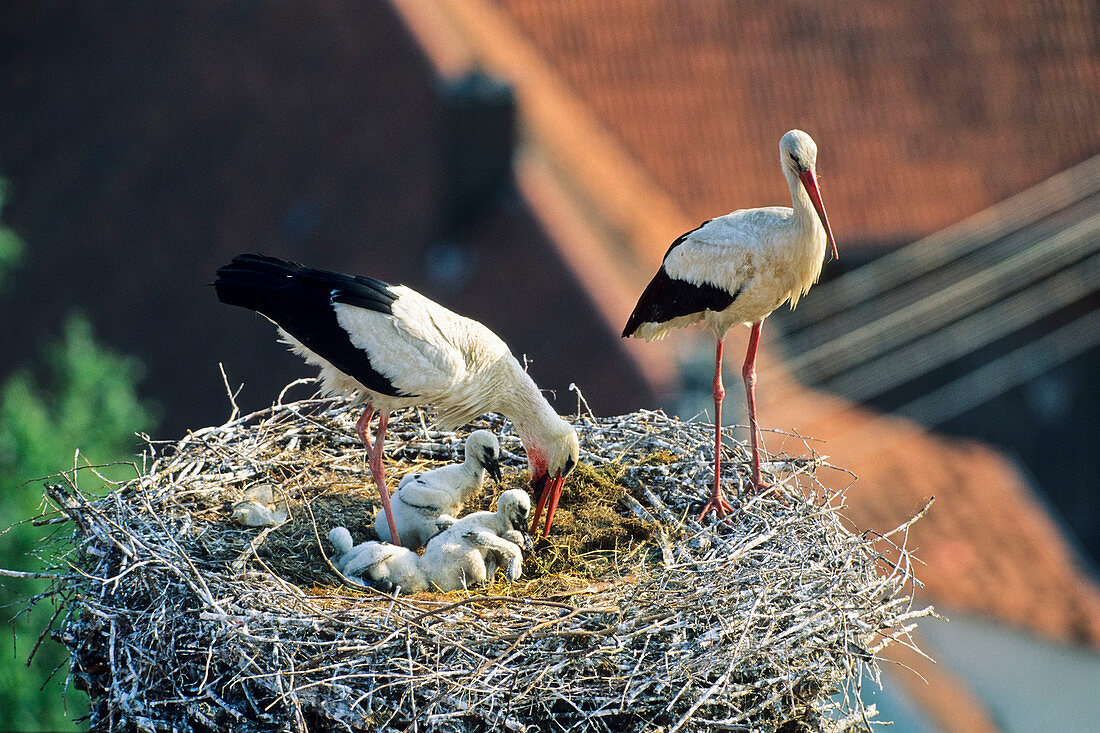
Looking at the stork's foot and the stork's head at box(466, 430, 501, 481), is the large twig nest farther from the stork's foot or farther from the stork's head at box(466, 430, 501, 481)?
the stork's head at box(466, 430, 501, 481)

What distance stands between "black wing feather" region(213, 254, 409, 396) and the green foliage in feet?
11.7

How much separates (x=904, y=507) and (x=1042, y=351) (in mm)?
4789

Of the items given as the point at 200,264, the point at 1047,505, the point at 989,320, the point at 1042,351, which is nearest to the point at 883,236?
the point at 989,320

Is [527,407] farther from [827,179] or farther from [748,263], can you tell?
[827,179]

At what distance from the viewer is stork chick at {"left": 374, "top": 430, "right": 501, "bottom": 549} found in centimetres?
540

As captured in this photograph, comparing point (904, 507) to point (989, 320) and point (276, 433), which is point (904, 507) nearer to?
point (989, 320)

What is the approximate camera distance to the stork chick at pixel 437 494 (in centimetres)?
540

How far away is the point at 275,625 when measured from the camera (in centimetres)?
432

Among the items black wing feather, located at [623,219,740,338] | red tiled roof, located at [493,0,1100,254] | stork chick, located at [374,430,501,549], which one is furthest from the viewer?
red tiled roof, located at [493,0,1100,254]

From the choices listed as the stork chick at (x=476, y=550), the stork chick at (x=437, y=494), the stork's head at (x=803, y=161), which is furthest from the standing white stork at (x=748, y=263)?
the stork chick at (x=437, y=494)

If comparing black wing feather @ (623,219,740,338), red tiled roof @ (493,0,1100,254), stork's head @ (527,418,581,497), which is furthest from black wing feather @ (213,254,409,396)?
red tiled roof @ (493,0,1100,254)

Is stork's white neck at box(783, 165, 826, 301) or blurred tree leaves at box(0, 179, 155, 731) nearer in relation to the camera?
stork's white neck at box(783, 165, 826, 301)

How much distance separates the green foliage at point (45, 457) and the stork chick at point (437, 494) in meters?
3.42

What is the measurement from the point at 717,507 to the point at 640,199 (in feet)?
26.4
